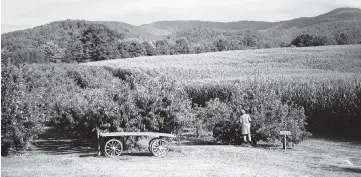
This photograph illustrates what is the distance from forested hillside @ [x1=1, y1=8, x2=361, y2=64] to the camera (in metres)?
54.7

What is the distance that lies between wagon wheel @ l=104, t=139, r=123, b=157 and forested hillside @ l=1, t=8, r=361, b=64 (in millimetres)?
39575

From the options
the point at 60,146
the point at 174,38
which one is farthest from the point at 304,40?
the point at 60,146

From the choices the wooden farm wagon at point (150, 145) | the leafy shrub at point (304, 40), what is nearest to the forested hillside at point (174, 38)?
the leafy shrub at point (304, 40)

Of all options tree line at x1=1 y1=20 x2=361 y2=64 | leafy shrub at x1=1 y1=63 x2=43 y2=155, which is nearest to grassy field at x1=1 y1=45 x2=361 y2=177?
leafy shrub at x1=1 y1=63 x2=43 y2=155

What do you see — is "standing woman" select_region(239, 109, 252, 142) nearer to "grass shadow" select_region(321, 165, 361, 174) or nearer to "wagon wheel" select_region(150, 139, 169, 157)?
"wagon wheel" select_region(150, 139, 169, 157)

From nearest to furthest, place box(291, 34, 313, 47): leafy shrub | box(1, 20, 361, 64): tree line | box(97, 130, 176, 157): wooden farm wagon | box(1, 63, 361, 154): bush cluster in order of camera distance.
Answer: box(97, 130, 176, 157): wooden farm wagon
box(1, 63, 361, 154): bush cluster
box(291, 34, 313, 47): leafy shrub
box(1, 20, 361, 64): tree line

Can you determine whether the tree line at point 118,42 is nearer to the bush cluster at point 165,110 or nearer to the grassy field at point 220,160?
the bush cluster at point 165,110

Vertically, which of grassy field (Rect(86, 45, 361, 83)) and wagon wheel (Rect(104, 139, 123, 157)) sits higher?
grassy field (Rect(86, 45, 361, 83))

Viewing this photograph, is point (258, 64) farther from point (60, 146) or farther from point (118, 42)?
point (118, 42)

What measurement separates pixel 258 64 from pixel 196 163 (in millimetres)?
31504

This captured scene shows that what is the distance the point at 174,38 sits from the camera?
89.8m

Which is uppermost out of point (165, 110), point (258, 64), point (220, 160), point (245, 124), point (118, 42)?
point (118, 42)

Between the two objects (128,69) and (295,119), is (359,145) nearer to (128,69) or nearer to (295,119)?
(295,119)

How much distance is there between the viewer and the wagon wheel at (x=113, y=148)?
49.5 feet
